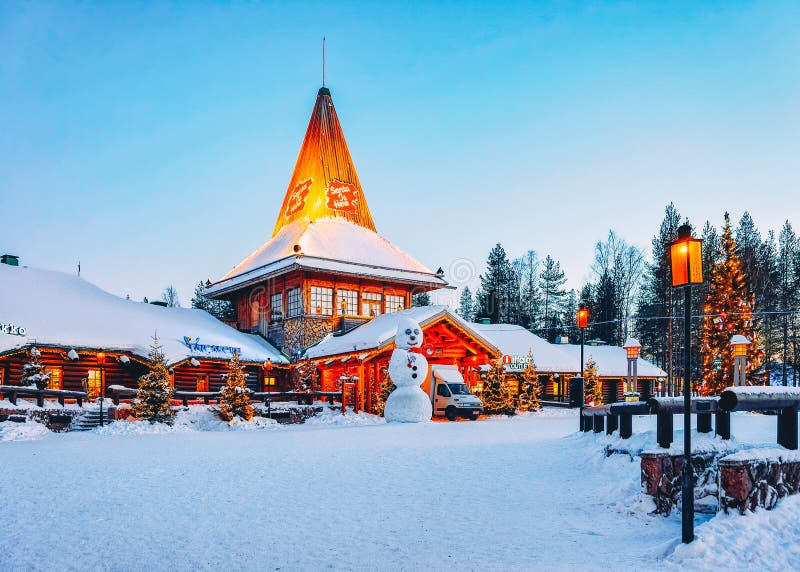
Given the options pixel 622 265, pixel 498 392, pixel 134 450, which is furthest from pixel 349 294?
pixel 622 265

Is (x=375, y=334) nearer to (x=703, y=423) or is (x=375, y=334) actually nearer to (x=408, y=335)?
(x=408, y=335)

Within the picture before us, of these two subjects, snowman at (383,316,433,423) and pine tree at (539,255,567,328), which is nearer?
snowman at (383,316,433,423)

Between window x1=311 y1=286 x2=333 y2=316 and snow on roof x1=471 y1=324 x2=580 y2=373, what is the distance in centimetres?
975

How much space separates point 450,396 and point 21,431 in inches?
568

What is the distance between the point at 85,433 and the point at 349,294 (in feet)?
54.3

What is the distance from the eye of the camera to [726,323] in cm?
3098

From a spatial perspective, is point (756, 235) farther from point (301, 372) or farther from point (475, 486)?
point (475, 486)

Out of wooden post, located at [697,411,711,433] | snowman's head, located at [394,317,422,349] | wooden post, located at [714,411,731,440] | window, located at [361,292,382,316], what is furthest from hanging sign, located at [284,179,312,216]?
wooden post, located at [714,411,731,440]

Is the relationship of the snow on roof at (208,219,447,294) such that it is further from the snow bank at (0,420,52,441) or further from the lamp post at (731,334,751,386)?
the lamp post at (731,334,751,386)

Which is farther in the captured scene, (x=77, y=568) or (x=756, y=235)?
(x=756, y=235)

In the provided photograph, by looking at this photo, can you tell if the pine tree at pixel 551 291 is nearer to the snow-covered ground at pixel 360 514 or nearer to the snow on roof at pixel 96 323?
the snow on roof at pixel 96 323

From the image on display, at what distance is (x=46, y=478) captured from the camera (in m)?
10.2

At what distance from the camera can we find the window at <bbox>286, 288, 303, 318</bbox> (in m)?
32.0

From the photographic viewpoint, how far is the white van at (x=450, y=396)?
24.9m
